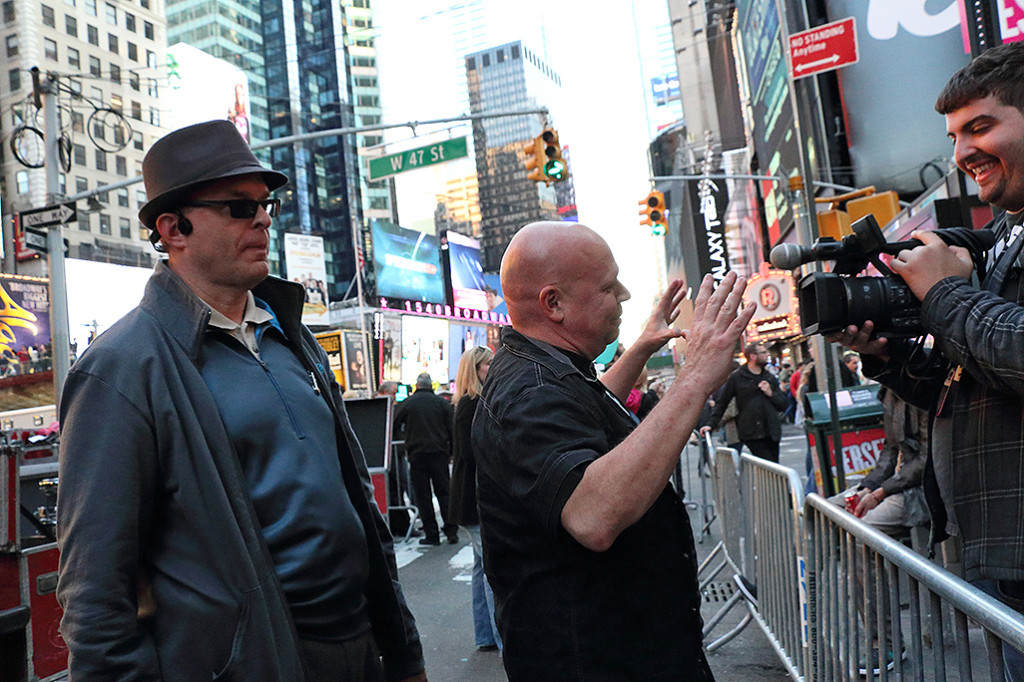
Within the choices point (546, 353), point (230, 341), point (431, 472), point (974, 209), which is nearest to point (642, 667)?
point (546, 353)

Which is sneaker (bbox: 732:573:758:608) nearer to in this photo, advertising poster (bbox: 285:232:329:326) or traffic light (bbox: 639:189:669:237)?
traffic light (bbox: 639:189:669:237)

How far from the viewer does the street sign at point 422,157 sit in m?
15.2

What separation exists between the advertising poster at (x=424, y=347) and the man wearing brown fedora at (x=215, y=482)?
4466 centimetres

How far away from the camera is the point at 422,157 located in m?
15.6

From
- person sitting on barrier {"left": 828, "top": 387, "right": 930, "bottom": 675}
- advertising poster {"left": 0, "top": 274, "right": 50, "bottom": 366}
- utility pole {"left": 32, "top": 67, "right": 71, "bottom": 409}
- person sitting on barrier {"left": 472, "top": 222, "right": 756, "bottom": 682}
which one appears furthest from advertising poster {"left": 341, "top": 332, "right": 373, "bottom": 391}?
person sitting on barrier {"left": 472, "top": 222, "right": 756, "bottom": 682}

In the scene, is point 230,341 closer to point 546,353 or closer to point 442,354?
point 546,353

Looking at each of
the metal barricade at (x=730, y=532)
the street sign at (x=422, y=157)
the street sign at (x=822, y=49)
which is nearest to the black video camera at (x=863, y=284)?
the metal barricade at (x=730, y=532)

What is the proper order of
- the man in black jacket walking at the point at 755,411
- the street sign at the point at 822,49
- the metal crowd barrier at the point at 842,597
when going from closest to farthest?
the metal crowd barrier at the point at 842,597
the street sign at the point at 822,49
the man in black jacket walking at the point at 755,411

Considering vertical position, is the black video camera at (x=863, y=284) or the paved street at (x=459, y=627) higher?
the black video camera at (x=863, y=284)

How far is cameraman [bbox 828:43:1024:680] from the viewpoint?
1.79 meters

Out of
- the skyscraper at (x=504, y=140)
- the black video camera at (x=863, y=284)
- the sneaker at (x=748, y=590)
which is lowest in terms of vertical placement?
the sneaker at (x=748, y=590)

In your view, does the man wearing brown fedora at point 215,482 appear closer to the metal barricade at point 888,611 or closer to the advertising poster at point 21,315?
the metal barricade at point 888,611

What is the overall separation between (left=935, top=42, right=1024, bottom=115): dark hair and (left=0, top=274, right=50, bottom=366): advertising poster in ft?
122

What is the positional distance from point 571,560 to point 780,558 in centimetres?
285
